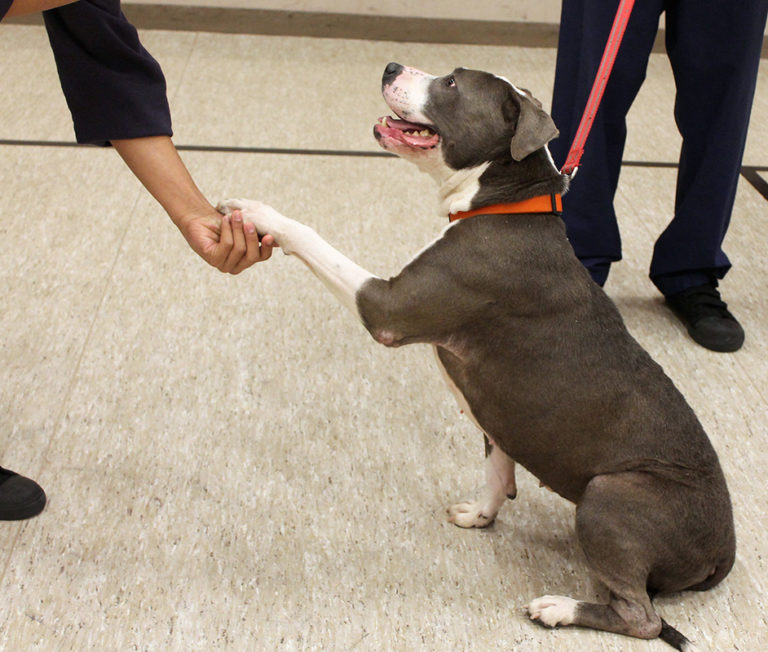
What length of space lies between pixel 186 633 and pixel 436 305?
79cm

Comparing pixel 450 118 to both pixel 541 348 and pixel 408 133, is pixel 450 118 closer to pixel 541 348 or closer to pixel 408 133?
pixel 408 133

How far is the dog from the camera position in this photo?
169 cm

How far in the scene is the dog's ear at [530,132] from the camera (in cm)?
169

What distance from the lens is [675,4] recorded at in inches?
99.5

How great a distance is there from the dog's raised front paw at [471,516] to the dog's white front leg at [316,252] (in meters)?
0.54

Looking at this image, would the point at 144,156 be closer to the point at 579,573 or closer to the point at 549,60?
the point at 579,573

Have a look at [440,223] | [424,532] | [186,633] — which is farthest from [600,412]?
[440,223]

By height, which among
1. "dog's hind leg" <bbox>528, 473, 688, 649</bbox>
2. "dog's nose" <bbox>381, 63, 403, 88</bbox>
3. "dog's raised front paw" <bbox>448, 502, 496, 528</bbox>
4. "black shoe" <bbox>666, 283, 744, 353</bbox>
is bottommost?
"black shoe" <bbox>666, 283, 744, 353</bbox>

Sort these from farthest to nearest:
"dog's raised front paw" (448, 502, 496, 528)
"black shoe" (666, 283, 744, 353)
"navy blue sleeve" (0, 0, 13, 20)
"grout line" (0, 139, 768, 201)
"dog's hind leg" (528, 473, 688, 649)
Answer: "grout line" (0, 139, 768, 201) < "black shoe" (666, 283, 744, 353) < "dog's raised front paw" (448, 502, 496, 528) < "dog's hind leg" (528, 473, 688, 649) < "navy blue sleeve" (0, 0, 13, 20)

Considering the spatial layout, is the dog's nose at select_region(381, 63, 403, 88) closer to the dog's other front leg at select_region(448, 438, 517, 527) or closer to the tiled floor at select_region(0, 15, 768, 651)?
the dog's other front leg at select_region(448, 438, 517, 527)

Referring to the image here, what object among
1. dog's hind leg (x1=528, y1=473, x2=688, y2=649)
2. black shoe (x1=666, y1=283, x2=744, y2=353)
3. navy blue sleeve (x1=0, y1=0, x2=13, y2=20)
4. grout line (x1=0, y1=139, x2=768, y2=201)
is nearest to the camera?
navy blue sleeve (x1=0, y1=0, x2=13, y2=20)

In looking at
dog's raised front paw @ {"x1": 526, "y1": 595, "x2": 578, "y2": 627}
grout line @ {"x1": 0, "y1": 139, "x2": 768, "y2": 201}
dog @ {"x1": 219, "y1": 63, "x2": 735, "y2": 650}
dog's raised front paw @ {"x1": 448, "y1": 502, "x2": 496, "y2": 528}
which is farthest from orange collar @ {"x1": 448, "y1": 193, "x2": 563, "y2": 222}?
grout line @ {"x1": 0, "y1": 139, "x2": 768, "y2": 201}

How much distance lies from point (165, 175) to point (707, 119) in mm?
1618

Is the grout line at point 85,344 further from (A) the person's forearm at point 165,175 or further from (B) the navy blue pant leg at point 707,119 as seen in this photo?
(B) the navy blue pant leg at point 707,119
